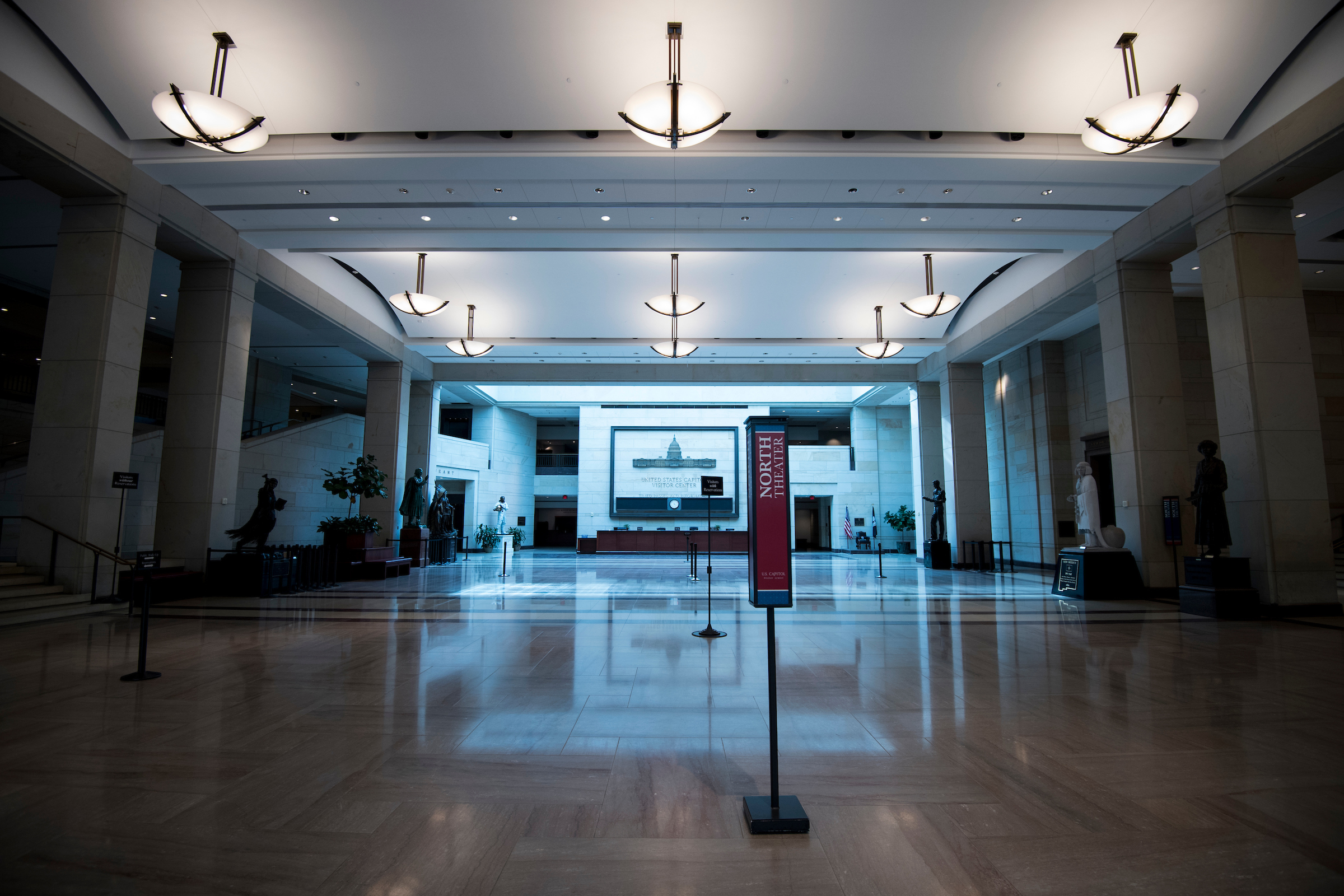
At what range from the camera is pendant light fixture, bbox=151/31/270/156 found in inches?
252

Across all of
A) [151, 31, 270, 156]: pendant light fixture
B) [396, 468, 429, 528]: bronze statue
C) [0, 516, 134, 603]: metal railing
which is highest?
[151, 31, 270, 156]: pendant light fixture

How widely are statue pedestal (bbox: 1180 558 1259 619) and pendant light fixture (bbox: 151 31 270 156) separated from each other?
12.5m

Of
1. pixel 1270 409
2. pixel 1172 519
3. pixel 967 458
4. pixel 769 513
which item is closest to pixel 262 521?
pixel 769 513

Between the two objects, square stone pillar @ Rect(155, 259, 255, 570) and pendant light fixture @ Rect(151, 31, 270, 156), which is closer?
pendant light fixture @ Rect(151, 31, 270, 156)

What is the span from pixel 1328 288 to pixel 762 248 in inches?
487

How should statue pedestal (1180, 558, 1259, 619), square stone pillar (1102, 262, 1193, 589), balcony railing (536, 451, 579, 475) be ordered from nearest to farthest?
statue pedestal (1180, 558, 1259, 619) → square stone pillar (1102, 262, 1193, 589) → balcony railing (536, 451, 579, 475)

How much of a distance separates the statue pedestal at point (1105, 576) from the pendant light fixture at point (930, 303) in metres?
5.31

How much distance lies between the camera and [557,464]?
30.1 meters

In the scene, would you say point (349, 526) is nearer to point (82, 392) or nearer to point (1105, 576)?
point (82, 392)

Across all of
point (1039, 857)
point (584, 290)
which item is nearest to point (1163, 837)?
point (1039, 857)

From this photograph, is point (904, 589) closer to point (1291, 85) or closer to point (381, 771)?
point (1291, 85)

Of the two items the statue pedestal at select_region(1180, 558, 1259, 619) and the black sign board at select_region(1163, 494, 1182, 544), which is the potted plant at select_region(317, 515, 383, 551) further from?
the black sign board at select_region(1163, 494, 1182, 544)

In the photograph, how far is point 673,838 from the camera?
2350mm

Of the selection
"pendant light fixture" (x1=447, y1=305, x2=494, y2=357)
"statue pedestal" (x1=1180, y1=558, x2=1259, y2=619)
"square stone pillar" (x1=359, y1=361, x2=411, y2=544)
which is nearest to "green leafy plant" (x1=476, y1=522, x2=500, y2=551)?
"square stone pillar" (x1=359, y1=361, x2=411, y2=544)
